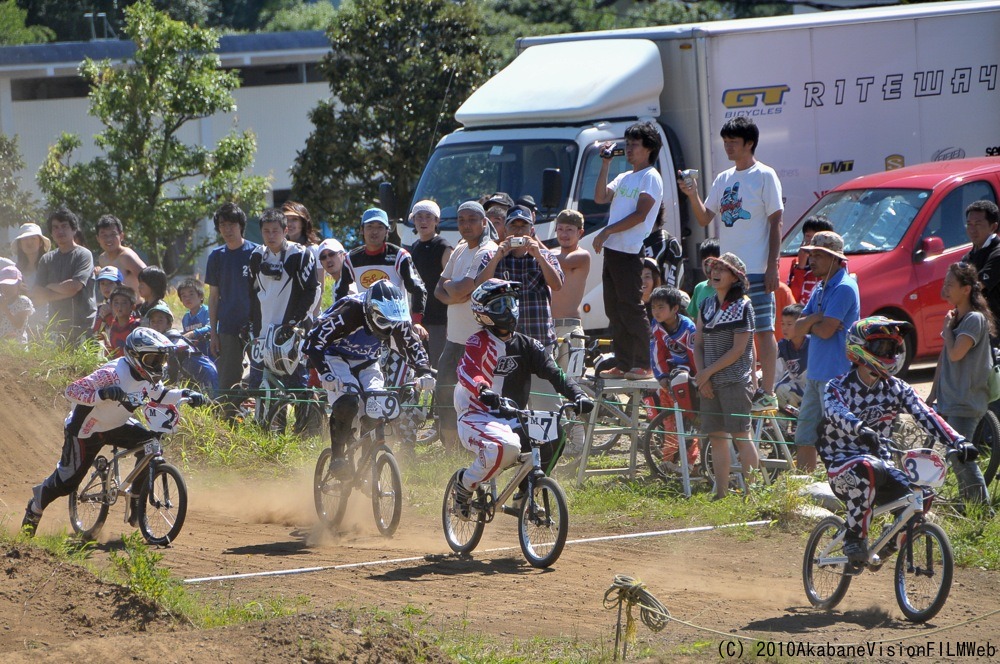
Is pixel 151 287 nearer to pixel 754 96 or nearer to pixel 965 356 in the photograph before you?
pixel 754 96

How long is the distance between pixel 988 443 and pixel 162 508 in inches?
242

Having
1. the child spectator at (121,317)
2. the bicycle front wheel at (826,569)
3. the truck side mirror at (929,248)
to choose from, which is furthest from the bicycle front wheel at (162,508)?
the truck side mirror at (929,248)

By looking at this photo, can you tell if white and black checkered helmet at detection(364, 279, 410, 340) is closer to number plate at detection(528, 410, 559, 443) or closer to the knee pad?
the knee pad

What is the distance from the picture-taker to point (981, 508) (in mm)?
8734

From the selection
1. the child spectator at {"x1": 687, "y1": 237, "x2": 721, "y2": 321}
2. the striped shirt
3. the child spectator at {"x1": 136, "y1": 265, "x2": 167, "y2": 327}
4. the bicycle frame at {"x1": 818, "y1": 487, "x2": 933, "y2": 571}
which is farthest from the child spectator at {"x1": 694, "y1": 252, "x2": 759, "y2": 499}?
the child spectator at {"x1": 136, "y1": 265, "x2": 167, "y2": 327}

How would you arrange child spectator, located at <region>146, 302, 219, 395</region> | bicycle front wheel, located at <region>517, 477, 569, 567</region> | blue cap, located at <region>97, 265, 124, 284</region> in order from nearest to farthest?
bicycle front wheel, located at <region>517, 477, 569, 567</region> < child spectator, located at <region>146, 302, 219, 395</region> < blue cap, located at <region>97, 265, 124, 284</region>

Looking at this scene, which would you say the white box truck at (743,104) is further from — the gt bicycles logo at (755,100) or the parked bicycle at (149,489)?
the parked bicycle at (149,489)

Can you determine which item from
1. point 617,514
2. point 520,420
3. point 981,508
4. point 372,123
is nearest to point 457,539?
point 520,420

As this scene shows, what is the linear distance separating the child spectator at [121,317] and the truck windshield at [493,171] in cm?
376

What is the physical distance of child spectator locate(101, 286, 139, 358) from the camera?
40.8ft

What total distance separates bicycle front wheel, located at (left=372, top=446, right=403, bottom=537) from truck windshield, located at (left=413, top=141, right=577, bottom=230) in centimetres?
563

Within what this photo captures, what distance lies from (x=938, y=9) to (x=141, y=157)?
49.2 feet

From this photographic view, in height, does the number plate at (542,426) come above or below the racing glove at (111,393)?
below

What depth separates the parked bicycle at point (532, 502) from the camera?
26.1 feet
